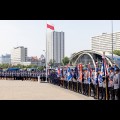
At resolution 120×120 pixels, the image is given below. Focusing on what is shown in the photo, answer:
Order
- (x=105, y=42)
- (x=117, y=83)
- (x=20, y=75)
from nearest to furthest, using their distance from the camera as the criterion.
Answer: (x=117, y=83) → (x=20, y=75) → (x=105, y=42)

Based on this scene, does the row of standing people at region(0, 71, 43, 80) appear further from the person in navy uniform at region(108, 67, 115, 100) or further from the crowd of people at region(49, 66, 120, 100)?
the person in navy uniform at region(108, 67, 115, 100)

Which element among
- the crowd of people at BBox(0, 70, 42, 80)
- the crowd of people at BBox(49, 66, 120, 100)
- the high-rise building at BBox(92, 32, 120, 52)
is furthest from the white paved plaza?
the high-rise building at BBox(92, 32, 120, 52)

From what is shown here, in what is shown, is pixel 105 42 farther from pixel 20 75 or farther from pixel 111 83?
pixel 111 83

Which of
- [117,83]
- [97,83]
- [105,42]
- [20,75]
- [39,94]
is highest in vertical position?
[105,42]

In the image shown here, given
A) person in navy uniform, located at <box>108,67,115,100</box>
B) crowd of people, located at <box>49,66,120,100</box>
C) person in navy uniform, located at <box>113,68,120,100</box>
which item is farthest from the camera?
person in navy uniform, located at <box>108,67,115,100</box>

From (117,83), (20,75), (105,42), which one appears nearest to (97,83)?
(117,83)

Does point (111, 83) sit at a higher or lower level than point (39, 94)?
higher

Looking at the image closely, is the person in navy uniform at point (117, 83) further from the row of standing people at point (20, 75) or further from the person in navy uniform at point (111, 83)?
the row of standing people at point (20, 75)

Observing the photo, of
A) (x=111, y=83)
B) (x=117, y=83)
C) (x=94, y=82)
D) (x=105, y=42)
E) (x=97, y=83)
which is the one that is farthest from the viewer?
(x=105, y=42)

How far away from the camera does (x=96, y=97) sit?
1547cm

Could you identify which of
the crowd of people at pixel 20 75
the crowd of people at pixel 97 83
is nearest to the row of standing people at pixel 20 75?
the crowd of people at pixel 20 75

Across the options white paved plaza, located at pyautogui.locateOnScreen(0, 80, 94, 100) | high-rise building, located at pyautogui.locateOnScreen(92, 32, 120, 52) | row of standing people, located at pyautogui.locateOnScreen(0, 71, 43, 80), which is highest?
high-rise building, located at pyautogui.locateOnScreen(92, 32, 120, 52)
